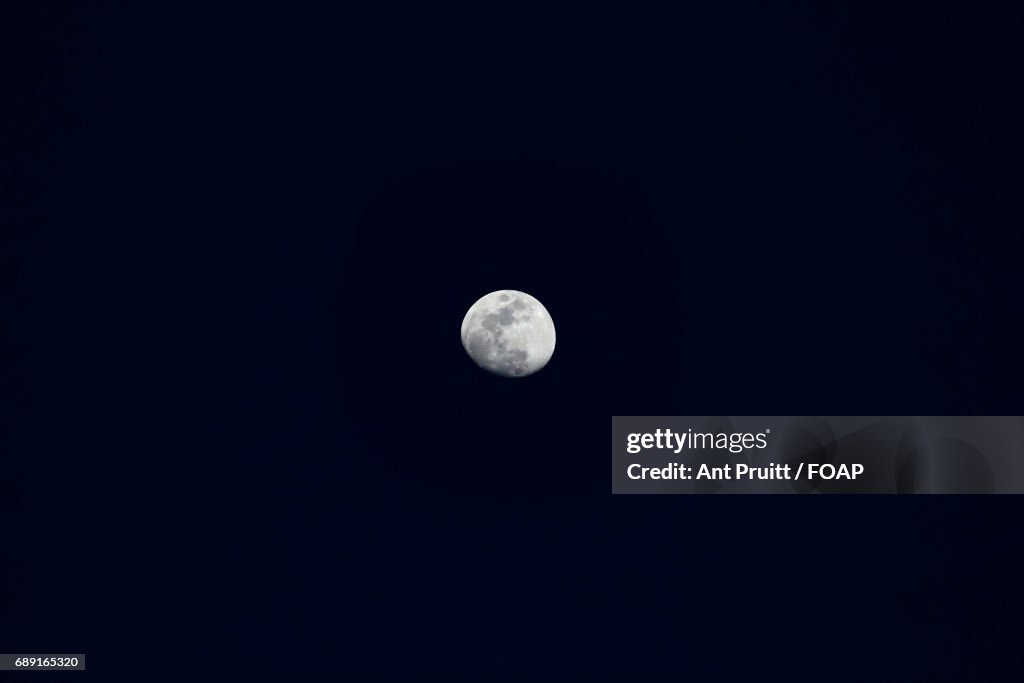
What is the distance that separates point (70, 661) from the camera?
17.8 meters

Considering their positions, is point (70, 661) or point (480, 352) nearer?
point (70, 661)

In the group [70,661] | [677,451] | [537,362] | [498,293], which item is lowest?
[70,661]

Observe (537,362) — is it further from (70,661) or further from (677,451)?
(70,661)

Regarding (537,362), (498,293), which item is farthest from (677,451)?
(498,293)

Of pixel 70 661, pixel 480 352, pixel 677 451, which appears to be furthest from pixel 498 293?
pixel 70 661

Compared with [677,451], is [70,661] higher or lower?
lower

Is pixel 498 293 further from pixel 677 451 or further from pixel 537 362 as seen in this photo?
pixel 677 451

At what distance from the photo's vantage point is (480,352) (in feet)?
62.3

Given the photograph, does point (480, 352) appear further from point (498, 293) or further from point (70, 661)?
point (70, 661)

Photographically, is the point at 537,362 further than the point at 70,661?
Yes

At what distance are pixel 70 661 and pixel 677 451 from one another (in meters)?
10.3

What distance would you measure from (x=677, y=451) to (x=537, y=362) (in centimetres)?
279

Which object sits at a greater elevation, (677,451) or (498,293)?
(498,293)

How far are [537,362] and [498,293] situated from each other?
1.39 meters
